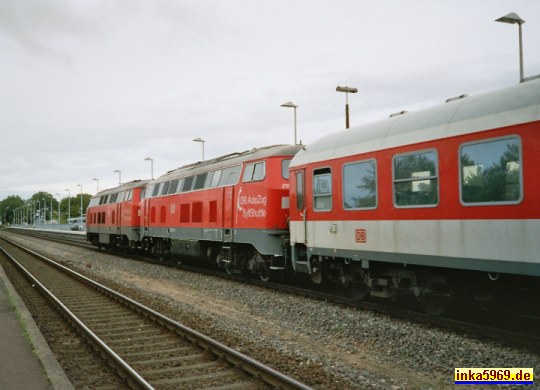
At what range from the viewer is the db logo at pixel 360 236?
10.2 meters

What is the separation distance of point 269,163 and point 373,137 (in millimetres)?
4713

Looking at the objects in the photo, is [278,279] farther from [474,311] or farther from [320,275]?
[474,311]

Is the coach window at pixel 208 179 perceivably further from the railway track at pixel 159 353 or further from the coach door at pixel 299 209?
the railway track at pixel 159 353

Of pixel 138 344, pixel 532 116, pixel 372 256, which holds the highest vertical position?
pixel 532 116

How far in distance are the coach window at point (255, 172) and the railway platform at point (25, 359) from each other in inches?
275

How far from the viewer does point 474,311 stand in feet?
32.7

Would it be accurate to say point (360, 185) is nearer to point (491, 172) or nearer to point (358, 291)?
point (358, 291)

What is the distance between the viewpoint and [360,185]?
10.3 metres

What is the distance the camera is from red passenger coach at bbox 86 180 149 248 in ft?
90.0

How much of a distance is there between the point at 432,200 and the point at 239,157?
8345 millimetres

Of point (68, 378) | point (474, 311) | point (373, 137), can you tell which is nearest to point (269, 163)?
point (373, 137)

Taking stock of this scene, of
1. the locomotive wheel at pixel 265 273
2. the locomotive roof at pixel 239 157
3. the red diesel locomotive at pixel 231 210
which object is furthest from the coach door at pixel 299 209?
the locomotive wheel at pixel 265 273

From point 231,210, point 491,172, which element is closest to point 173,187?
point 231,210

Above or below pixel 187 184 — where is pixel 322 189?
below
